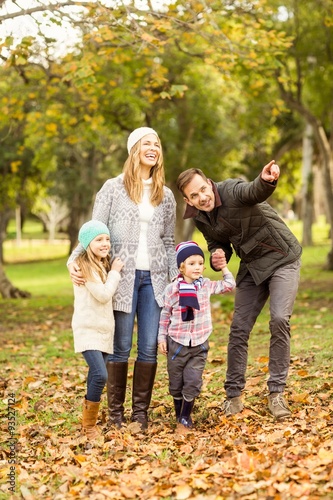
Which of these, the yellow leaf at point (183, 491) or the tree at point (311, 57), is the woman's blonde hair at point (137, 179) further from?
the tree at point (311, 57)

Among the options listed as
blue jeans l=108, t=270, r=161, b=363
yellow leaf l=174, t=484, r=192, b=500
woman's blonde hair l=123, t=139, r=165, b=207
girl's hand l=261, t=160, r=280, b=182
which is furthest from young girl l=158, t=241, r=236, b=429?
yellow leaf l=174, t=484, r=192, b=500

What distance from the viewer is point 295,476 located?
14.7 feet

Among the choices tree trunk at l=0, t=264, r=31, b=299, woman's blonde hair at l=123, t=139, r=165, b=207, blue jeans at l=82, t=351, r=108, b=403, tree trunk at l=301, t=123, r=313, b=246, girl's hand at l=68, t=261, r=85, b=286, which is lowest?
tree trunk at l=0, t=264, r=31, b=299

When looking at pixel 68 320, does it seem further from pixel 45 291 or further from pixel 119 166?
pixel 119 166

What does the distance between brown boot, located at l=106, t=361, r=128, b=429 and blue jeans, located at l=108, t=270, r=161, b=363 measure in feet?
0.21

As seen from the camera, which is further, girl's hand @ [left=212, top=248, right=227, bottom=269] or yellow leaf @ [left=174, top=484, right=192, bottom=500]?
girl's hand @ [left=212, top=248, right=227, bottom=269]

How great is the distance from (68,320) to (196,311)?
933cm

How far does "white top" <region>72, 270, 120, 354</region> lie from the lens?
5.85m

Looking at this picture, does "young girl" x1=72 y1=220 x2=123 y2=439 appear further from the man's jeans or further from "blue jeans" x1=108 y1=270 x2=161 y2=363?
Answer: the man's jeans

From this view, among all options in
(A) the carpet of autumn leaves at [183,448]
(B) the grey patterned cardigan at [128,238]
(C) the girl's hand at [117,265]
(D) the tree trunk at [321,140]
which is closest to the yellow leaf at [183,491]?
(A) the carpet of autumn leaves at [183,448]

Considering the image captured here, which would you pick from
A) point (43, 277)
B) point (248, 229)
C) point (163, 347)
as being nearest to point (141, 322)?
point (163, 347)

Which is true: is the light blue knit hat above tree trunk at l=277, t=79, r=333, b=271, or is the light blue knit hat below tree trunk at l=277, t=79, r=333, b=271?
below

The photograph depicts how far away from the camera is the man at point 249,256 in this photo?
19.6ft

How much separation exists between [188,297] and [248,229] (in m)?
0.78
